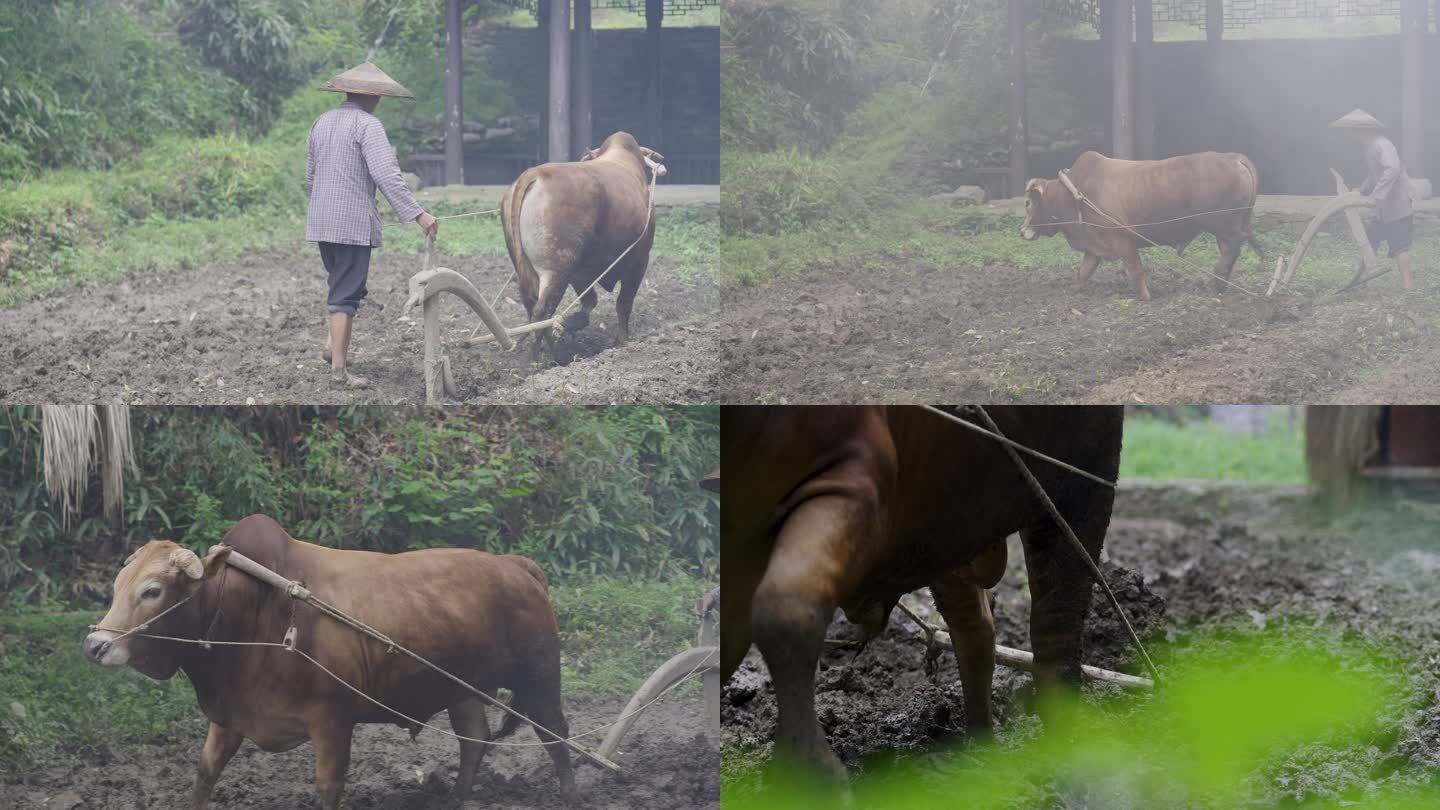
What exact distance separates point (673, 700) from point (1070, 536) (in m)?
1.51

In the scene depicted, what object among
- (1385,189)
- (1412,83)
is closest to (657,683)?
(1385,189)

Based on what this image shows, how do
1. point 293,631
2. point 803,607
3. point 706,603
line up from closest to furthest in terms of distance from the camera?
point 803,607 → point 293,631 → point 706,603

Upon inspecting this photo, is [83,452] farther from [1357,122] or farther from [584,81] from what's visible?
[1357,122]

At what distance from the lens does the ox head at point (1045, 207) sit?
700 centimetres

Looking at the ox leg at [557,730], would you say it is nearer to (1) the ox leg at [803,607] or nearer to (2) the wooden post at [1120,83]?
(1) the ox leg at [803,607]

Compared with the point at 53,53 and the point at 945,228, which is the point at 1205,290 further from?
the point at 53,53

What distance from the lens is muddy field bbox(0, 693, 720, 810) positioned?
528 cm

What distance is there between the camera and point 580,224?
696 cm

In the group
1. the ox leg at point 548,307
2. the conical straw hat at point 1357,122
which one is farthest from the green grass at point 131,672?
the conical straw hat at point 1357,122

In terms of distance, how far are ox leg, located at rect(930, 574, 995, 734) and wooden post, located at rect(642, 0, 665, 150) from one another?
248cm

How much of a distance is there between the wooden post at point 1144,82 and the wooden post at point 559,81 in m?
2.54

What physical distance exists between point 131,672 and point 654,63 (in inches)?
133

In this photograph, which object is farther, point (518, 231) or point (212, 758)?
point (518, 231)

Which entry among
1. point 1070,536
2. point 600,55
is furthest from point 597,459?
point 600,55
